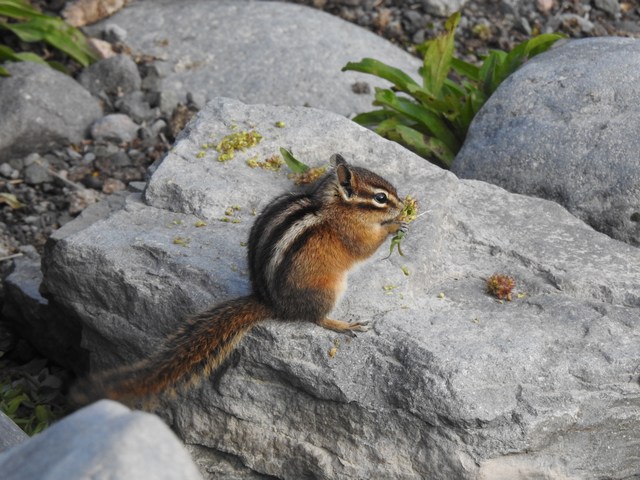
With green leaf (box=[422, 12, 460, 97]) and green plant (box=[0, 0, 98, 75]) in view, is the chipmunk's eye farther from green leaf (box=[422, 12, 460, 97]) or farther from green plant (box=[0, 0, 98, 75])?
green plant (box=[0, 0, 98, 75])

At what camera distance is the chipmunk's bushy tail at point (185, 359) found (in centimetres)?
502

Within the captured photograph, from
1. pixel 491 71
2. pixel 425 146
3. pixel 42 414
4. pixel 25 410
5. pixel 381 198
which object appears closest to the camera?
pixel 381 198

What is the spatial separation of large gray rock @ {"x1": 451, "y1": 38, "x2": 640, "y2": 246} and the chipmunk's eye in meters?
1.99

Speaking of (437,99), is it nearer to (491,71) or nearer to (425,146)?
(425,146)

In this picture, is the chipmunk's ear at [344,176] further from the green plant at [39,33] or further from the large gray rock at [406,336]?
the green plant at [39,33]

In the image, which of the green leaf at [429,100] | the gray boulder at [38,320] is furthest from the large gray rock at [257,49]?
the gray boulder at [38,320]

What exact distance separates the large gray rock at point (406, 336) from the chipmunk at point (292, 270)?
0.67 ft

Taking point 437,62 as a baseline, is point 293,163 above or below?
below

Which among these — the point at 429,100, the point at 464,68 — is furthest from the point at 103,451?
the point at 464,68

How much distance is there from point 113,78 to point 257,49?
4.78 feet

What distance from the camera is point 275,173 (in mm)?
6758

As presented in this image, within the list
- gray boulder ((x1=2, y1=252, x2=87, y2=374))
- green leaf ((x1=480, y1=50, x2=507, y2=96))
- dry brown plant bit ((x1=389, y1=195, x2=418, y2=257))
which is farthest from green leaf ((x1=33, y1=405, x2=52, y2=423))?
green leaf ((x1=480, y1=50, x2=507, y2=96))

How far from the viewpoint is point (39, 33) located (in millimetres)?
9695

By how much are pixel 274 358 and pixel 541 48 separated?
469 cm
